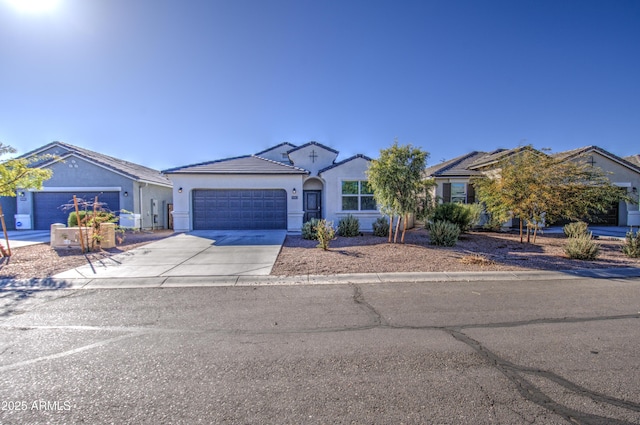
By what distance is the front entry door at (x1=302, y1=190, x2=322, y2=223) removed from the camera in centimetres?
1720

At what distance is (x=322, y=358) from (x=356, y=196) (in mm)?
13022

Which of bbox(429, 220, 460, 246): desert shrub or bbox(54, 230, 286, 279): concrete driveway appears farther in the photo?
bbox(429, 220, 460, 246): desert shrub

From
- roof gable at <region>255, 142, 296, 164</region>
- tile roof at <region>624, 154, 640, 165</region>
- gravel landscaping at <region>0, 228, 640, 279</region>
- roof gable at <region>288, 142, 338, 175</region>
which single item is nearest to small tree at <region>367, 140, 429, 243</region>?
gravel landscaping at <region>0, 228, 640, 279</region>

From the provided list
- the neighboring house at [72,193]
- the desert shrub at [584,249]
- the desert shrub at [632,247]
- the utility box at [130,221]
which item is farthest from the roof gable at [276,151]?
the desert shrub at [632,247]

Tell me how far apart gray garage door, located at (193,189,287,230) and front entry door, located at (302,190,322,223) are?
2.17 meters

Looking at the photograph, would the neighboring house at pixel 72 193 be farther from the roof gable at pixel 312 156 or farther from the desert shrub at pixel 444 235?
the desert shrub at pixel 444 235

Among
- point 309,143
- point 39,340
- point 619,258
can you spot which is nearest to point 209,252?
point 39,340

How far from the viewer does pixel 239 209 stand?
15.3 m

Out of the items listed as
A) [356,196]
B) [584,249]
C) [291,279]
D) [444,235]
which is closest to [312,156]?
[356,196]

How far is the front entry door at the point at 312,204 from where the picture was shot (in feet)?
56.4

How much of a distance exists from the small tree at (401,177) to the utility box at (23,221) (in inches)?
745

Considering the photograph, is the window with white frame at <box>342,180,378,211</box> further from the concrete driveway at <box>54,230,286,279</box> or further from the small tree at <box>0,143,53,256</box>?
the small tree at <box>0,143,53,256</box>

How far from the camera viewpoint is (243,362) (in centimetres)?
316

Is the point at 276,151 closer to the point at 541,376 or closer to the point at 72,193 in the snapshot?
the point at 72,193
